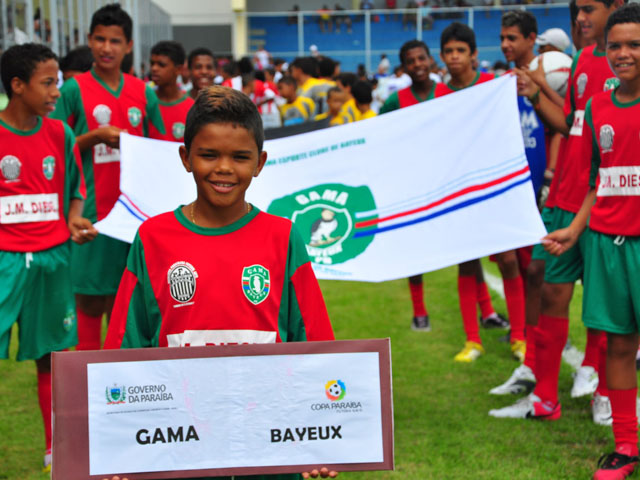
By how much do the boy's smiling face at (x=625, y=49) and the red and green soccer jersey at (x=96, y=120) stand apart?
3004 mm

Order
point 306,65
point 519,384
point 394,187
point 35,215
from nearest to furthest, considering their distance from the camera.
Answer: 1. point 35,215
2. point 394,187
3. point 519,384
4. point 306,65

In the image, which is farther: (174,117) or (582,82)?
(174,117)

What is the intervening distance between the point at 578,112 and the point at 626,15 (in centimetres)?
90

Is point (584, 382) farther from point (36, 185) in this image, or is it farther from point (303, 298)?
point (36, 185)

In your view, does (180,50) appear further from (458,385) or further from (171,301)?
(171,301)

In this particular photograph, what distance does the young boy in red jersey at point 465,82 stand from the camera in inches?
245

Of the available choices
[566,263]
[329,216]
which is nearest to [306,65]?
[329,216]

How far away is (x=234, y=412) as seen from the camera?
7.77 feet

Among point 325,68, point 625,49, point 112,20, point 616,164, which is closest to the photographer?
point 625,49

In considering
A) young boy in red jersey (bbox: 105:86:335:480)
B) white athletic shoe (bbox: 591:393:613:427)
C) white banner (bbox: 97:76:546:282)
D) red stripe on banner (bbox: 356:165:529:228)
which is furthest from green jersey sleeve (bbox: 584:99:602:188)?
young boy in red jersey (bbox: 105:86:335:480)

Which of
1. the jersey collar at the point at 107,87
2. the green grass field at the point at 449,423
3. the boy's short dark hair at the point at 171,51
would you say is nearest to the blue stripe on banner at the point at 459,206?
the green grass field at the point at 449,423

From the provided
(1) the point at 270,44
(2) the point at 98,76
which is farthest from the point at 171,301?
(1) the point at 270,44

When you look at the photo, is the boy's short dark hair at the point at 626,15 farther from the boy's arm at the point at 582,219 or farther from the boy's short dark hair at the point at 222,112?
the boy's short dark hair at the point at 222,112

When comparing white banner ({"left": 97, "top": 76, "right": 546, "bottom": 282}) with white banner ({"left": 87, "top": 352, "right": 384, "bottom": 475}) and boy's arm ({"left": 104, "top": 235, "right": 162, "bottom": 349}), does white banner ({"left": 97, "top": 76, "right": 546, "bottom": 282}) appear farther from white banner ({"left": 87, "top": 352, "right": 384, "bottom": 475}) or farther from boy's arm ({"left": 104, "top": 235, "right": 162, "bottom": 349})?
white banner ({"left": 87, "top": 352, "right": 384, "bottom": 475})
